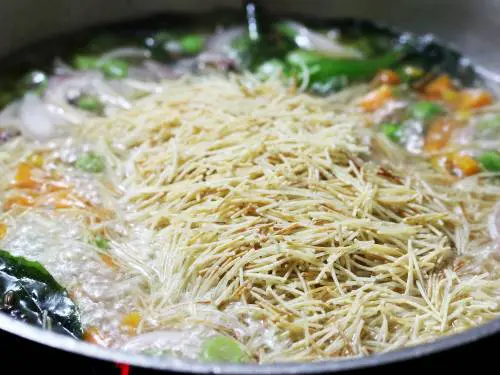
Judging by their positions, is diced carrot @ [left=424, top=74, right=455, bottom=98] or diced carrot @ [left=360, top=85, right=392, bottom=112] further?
diced carrot @ [left=424, top=74, right=455, bottom=98]

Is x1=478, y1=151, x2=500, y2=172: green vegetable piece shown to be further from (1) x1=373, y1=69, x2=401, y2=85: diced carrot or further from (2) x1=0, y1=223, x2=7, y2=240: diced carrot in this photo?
(2) x1=0, y1=223, x2=7, y2=240: diced carrot

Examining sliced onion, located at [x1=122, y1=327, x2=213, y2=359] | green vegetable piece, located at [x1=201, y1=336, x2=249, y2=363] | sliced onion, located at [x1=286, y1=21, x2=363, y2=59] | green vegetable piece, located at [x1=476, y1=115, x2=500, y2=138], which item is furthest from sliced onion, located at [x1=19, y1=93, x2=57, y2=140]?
green vegetable piece, located at [x1=476, y1=115, x2=500, y2=138]

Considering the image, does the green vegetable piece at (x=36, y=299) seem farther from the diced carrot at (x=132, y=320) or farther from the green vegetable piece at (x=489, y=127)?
the green vegetable piece at (x=489, y=127)

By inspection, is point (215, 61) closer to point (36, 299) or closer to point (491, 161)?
point (491, 161)

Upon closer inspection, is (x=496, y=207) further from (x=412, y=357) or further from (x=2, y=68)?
(x=2, y=68)

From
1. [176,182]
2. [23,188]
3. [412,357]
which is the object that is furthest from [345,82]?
[412,357]

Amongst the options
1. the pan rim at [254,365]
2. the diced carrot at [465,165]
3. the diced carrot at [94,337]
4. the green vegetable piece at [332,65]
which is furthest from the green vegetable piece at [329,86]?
the pan rim at [254,365]
